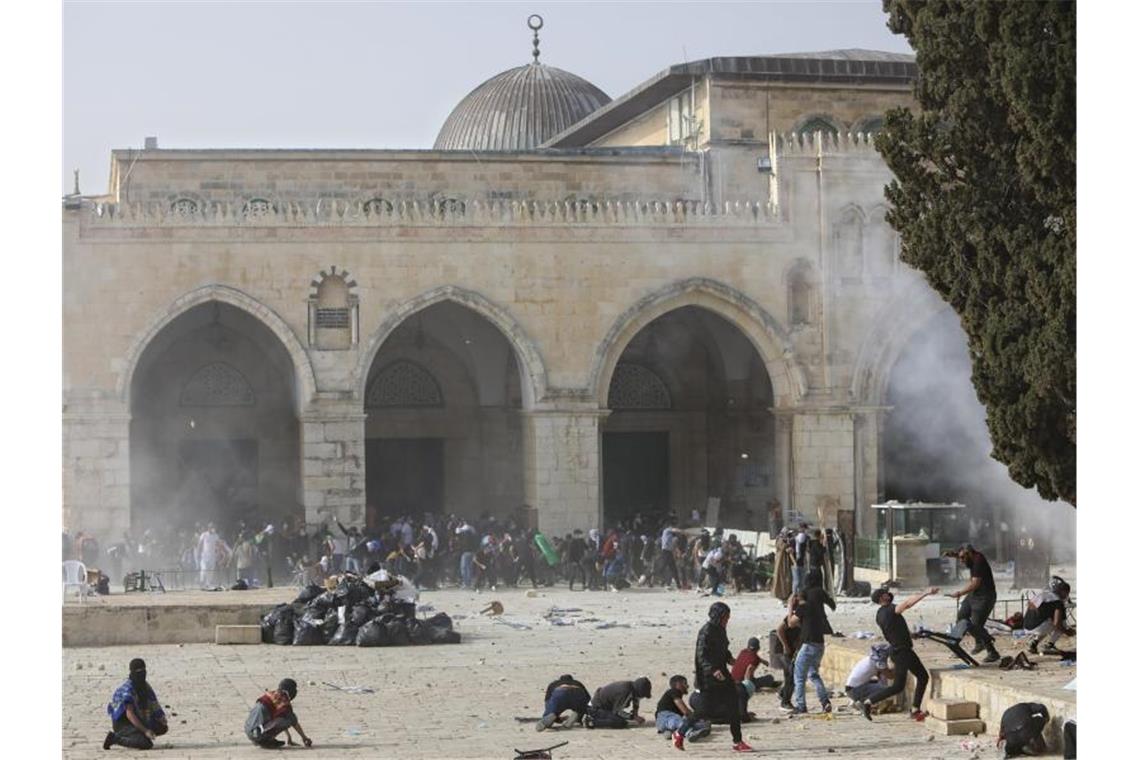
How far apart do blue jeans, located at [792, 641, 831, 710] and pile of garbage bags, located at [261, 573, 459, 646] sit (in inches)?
220

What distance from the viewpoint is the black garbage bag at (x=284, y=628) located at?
19.3 metres

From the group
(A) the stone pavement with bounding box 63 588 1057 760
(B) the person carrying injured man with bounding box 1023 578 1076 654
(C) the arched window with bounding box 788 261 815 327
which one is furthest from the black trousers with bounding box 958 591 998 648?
(C) the arched window with bounding box 788 261 815 327

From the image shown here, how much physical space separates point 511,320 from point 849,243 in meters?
4.99

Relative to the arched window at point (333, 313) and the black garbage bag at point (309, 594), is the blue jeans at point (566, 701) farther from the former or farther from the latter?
the arched window at point (333, 313)

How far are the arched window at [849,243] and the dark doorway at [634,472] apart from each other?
205 inches

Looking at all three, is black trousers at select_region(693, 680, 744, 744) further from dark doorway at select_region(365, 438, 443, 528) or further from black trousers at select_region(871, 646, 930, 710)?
dark doorway at select_region(365, 438, 443, 528)

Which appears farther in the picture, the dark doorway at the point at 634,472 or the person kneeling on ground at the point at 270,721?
the dark doorway at the point at 634,472

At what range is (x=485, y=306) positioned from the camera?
27.8 meters

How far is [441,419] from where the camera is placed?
31656 mm

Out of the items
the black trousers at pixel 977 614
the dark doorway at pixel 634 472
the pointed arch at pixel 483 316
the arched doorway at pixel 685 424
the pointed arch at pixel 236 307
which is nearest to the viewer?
the black trousers at pixel 977 614

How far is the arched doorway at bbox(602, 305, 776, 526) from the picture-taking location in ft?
103

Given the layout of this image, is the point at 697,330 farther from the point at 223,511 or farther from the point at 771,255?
the point at 223,511

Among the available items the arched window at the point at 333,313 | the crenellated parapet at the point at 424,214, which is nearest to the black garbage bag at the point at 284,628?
the arched window at the point at 333,313

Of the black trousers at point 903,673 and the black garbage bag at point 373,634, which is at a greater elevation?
the black trousers at point 903,673
